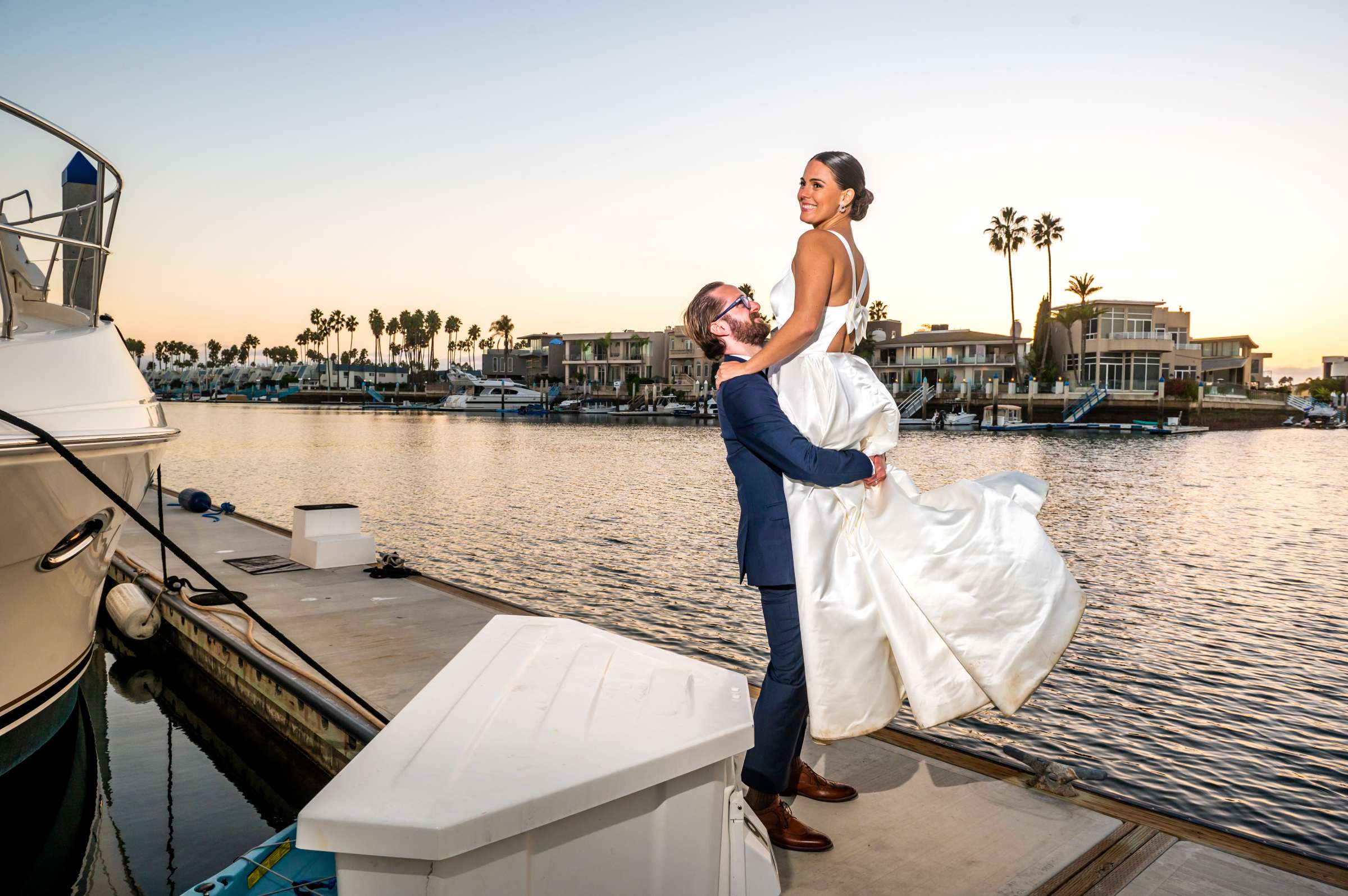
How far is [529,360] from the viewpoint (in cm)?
14000

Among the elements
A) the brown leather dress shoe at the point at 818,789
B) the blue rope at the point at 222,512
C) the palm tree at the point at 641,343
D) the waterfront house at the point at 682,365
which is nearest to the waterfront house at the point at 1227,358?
the waterfront house at the point at 682,365

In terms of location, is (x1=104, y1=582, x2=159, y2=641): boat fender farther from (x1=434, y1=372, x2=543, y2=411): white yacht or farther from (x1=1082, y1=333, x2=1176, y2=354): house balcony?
(x1=434, y1=372, x2=543, y2=411): white yacht

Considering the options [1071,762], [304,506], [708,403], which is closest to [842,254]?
[1071,762]

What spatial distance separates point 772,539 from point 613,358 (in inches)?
4744

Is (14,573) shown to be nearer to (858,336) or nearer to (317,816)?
(317,816)

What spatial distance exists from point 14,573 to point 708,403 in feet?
302

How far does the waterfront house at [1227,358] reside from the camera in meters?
107

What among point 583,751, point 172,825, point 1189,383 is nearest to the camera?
point 583,751

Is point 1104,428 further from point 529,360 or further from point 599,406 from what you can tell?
point 529,360

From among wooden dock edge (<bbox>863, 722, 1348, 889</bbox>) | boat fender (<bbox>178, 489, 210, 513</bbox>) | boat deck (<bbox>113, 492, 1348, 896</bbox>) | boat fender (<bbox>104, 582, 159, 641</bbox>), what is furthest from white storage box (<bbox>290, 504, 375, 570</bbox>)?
wooden dock edge (<bbox>863, 722, 1348, 889</bbox>)

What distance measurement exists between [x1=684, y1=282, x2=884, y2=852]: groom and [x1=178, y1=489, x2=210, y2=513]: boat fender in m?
13.4

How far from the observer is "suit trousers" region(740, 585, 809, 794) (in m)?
3.12

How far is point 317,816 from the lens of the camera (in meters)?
1.55

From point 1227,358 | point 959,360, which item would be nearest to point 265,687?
point 959,360
